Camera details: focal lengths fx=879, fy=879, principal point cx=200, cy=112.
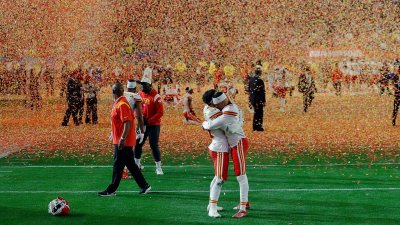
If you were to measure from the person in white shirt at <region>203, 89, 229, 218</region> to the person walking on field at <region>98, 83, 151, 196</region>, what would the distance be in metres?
1.72

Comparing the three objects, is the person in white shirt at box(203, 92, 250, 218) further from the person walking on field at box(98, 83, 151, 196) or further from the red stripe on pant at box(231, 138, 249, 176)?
the person walking on field at box(98, 83, 151, 196)

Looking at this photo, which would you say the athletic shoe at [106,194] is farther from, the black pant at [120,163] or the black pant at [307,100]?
the black pant at [307,100]

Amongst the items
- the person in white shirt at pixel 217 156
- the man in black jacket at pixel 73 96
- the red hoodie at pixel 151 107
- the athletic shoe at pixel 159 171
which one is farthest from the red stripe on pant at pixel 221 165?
the man in black jacket at pixel 73 96

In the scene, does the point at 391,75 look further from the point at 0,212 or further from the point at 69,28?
the point at 0,212

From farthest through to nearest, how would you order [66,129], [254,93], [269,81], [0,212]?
[269,81] → [66,129] → [254,93] → [0,212]

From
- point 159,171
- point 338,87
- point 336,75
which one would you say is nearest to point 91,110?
point 159,171

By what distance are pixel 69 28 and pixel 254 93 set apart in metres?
9.84

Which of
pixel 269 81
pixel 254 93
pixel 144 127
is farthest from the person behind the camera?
pixel 269 81

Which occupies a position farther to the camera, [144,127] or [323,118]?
[323,118]

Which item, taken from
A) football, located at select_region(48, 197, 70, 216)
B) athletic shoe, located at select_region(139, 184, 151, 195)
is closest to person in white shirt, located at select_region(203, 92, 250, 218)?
football, located at select_region(48, 197, 70, 216)

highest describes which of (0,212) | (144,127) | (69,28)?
(69,28)

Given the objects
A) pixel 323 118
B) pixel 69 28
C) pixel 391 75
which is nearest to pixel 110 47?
pixel 69 28

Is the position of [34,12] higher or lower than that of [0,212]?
higher

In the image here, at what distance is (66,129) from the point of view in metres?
26.5
